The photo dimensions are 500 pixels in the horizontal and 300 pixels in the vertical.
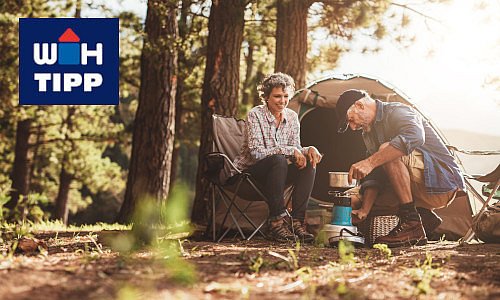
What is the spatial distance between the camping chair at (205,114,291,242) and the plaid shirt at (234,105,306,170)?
0.39ft

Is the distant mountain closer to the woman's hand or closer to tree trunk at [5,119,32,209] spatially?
the woman's hand

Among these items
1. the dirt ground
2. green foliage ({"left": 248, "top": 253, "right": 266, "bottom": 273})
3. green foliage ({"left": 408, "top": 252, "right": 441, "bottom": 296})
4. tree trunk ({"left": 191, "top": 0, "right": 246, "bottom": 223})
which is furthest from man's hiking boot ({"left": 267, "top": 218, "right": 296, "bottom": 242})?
tree trunk ({"left": 191, "top": 0, "right": 246, "bottom": 223})

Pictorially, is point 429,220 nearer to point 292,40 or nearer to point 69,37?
point 292,40

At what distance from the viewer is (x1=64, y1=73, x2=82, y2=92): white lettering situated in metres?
7.93

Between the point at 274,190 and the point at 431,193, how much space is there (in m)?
1.14

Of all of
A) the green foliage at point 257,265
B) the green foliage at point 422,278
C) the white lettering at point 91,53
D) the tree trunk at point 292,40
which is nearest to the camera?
the green foliage at point 422,278

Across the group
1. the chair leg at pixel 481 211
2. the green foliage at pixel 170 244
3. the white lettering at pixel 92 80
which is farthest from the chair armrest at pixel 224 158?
the white lettering at pixel 92 80

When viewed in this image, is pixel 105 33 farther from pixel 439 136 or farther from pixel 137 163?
pixel 439 136

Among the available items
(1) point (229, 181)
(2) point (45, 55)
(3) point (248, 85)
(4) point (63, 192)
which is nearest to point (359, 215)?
(1) point (229, 181)

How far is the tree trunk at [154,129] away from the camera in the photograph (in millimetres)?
6977

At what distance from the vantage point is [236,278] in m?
2.54

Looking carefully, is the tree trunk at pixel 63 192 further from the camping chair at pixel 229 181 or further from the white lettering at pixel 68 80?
the camping chair at pixel 229 181

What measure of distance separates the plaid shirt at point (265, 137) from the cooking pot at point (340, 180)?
0.98 feet

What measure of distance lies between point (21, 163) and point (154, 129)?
605cm
